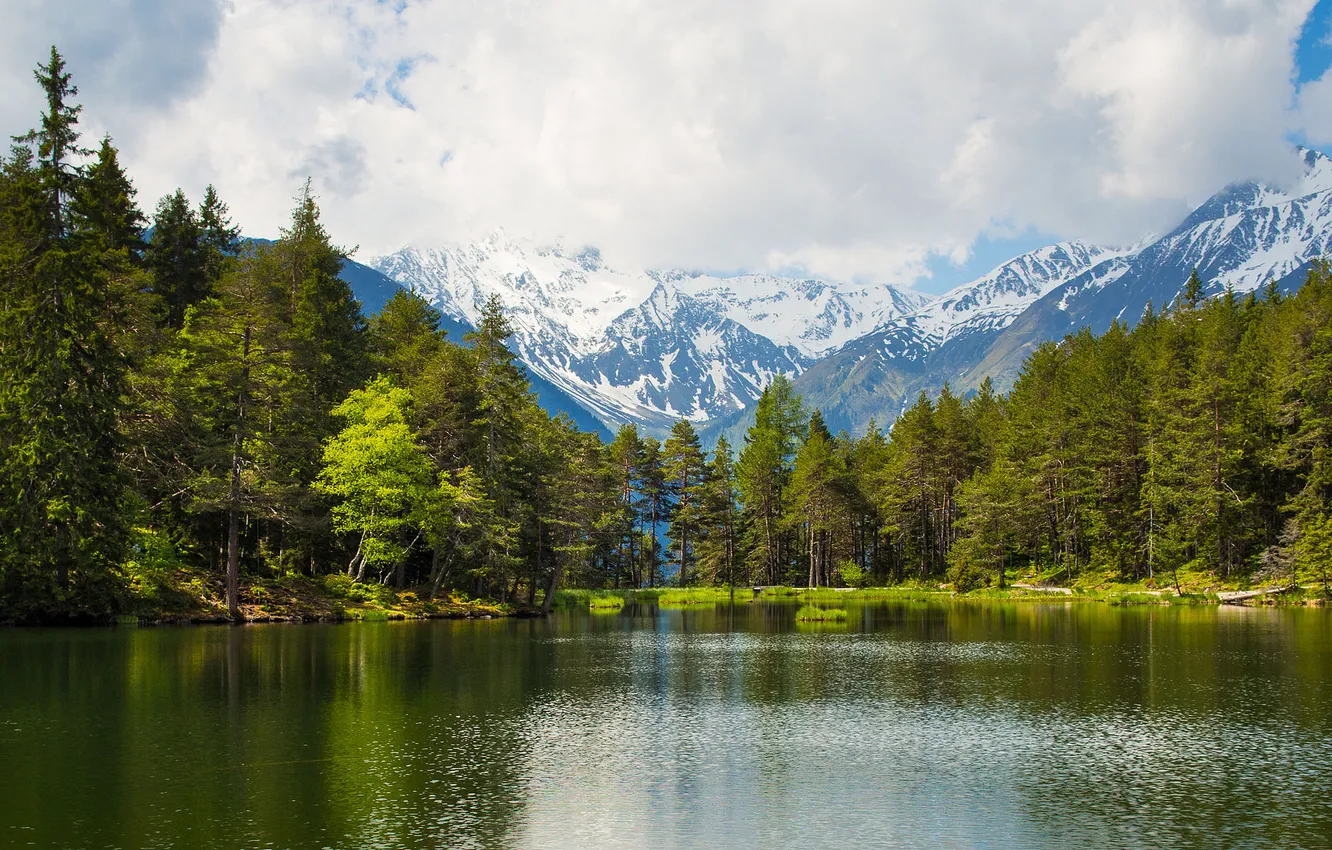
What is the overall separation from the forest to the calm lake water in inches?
504

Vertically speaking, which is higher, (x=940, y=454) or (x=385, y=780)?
(x=940, y=454)

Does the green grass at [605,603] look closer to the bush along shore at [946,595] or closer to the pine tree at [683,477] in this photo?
the bush along shore at [946,595]

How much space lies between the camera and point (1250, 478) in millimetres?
82625

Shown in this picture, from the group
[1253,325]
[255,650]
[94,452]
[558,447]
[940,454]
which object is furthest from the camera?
[940,454]

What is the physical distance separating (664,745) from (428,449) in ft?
178

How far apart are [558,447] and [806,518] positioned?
128 feet

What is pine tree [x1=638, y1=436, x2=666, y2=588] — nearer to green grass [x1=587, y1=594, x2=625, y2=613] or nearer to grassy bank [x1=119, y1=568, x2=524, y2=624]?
green grass [x1=587, y1=594, x2=625, y2=613]

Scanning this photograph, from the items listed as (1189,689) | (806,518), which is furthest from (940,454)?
(1189,689)

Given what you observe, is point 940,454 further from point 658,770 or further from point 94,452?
point 658,770

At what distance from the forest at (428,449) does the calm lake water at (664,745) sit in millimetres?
12811

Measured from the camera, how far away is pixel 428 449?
75.8m

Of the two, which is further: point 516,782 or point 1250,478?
point 1250,478

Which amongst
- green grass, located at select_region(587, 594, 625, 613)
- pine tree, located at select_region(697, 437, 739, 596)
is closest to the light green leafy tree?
green grass, located at select_region(587, 594, 625, 613)

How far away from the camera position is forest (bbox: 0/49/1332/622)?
2106 inches
